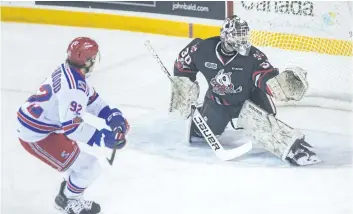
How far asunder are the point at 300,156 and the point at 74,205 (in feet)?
3.18

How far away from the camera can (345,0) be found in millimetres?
4387

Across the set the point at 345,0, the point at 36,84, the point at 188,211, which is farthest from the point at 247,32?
the point at 36,84

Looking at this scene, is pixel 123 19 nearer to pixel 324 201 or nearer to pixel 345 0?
pixel 345 0

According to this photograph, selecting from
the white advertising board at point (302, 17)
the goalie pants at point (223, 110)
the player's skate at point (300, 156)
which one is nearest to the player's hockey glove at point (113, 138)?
the goalie pants at point (223, 110)

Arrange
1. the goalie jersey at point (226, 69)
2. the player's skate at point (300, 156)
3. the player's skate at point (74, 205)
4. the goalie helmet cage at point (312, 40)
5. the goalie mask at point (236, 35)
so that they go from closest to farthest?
the player's skate at point (74, 205) → the goalie mask at point (236, 35) → the goalie jersey at point (226, 69) → the player's skate at point (300, 156) → the goalie helmet cage at point (312, 40)

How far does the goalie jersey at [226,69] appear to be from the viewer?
358cm

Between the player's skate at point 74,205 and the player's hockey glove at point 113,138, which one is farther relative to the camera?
the player's skate at point 74,205

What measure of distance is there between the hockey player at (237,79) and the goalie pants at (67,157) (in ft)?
2.13

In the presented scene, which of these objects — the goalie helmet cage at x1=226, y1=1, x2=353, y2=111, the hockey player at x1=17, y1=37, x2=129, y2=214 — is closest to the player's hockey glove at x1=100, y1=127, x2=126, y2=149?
the hockey player at x1=17, y1=37, x2=129, y2=214

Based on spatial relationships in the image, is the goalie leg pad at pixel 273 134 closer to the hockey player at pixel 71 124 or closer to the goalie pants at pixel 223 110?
the goalie pants at pixel 223 110

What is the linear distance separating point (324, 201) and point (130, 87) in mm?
1408

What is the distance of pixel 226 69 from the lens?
361 cm

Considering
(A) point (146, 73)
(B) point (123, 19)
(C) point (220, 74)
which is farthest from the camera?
(B) point (123, 19)

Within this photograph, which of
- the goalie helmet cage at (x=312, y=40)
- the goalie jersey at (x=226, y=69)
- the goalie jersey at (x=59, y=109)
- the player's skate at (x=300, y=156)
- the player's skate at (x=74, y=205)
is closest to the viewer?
the goalie jersey at (x=59, y=109)
